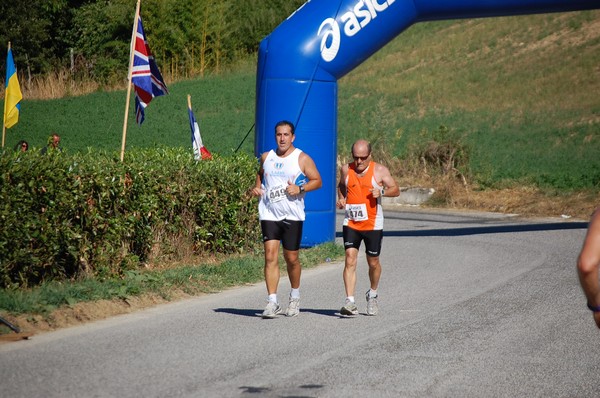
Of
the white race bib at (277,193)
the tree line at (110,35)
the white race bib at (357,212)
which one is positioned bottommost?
the white race bib at (357,212)

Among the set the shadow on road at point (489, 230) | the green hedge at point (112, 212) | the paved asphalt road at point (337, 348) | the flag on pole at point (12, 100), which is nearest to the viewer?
the paved asphalt road at point (337, 348)

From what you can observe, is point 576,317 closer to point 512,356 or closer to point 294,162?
point 512,356

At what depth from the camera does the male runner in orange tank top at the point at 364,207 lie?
10.8 m

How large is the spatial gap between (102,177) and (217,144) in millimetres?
39279

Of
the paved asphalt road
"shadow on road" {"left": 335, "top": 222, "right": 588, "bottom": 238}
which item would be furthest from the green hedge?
"shadow on road" {"left": 335, "top": 222, "right": 588, "bottom": 238}

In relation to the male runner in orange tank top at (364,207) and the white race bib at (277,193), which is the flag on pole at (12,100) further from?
the male runner in orange tank top at (364,207)

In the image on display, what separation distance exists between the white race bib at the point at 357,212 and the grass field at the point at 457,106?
78.2ft

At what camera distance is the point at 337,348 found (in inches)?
342

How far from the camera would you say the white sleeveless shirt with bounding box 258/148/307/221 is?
34.9 ft

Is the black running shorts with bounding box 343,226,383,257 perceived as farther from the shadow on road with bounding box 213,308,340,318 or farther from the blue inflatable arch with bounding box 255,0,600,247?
the blue inflatable arch with bounding box 255,0,600,247

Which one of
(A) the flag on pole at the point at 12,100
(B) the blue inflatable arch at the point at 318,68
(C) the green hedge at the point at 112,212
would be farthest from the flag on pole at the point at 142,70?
(A) the flag on pole at the point at 12,100

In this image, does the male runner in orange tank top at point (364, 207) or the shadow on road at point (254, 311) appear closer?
the shadow on road at point (254, 311)

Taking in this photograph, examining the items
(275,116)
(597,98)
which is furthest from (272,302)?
(597,98)

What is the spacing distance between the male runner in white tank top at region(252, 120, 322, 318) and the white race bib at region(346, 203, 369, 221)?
0.50 m
